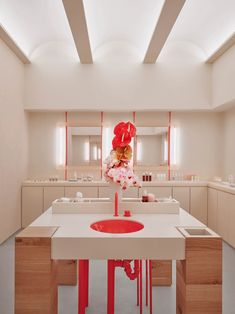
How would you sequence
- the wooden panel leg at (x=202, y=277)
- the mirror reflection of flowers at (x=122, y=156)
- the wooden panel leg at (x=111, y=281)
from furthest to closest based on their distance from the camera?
the mirror reflection of flowers at (x=122, y=156), the wooden panel leg at (x=111, y=281), the wooden panel leg at (x=202, y=277)

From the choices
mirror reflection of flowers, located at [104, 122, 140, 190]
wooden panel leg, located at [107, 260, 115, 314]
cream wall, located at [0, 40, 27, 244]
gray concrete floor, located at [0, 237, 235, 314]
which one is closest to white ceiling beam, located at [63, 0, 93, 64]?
cream wall, located at [0, 40, 27, 244]

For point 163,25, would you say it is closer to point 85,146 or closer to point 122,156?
point 122,156

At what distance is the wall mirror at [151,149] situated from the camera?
5605mm

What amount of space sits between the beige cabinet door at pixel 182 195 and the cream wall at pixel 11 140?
2.82 meters

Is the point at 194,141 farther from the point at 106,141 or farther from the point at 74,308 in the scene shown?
the point at 74,308

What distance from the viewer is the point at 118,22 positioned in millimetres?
4512

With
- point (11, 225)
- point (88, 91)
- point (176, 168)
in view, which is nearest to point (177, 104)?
point (176, 168)

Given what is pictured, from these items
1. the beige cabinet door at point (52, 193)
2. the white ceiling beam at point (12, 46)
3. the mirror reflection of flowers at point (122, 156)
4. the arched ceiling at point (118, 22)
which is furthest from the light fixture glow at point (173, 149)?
the mirror reflection of flowers at point (122, 156)

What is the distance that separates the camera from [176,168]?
5.63 metres

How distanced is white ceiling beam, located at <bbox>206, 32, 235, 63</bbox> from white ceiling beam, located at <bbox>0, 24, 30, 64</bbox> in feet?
10.4

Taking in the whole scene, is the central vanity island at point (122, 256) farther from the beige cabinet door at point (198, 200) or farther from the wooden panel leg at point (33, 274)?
the beige cabinet door at point (198, 200)

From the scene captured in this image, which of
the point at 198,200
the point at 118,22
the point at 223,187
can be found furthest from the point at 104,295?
the point at 118,22

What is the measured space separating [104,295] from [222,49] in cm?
397

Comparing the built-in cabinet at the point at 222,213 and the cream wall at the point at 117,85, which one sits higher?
the cream wall at the point at 117,85
